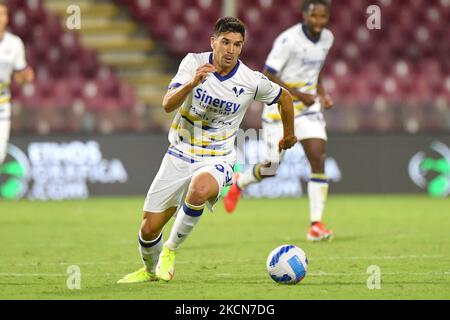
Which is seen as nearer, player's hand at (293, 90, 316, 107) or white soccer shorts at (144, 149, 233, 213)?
white soccer shorts at (144, 149, 233, 213)

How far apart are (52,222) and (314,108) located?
3.83m

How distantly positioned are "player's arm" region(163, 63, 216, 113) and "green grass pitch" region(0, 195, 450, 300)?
1251 mm

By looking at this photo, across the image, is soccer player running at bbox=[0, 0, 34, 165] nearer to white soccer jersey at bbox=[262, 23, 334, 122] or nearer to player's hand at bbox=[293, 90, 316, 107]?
white soccer jersey at bbox=[262, 23, 334, 122]

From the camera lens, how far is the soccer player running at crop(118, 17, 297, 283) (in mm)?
7234

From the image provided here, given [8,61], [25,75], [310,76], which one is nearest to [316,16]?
[310,76]

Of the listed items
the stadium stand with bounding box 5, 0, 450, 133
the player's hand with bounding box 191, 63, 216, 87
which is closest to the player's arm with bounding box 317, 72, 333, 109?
the player's hand with bounding box 191, 63, 216, 87

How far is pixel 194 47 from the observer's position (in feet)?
63.5

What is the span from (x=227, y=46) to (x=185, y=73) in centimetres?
35

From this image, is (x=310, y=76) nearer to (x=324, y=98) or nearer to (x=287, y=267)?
(x=324, y=98)

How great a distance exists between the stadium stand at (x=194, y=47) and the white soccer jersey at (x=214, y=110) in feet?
32.7

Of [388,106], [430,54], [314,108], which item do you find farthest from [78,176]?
[430,54]

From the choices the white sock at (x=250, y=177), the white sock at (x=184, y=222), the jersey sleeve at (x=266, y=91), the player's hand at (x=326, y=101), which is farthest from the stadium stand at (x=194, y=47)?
the white sock at (x=184, y=222)

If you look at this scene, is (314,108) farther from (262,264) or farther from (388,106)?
(388,106)

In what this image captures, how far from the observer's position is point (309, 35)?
35.2ft
